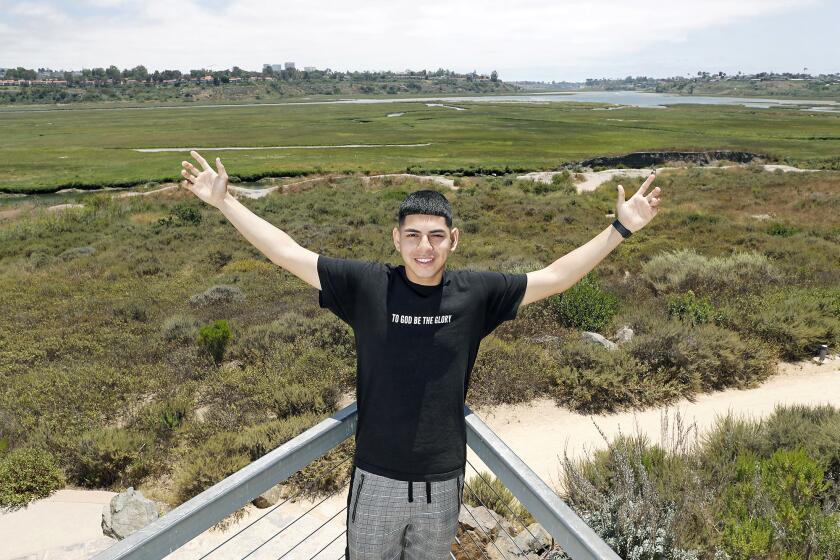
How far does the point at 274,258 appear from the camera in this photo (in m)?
2.85

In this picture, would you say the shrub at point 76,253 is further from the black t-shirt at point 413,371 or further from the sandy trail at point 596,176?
the sandy trail at point 596,176

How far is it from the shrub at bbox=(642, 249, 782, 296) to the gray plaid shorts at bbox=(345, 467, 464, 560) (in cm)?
1153

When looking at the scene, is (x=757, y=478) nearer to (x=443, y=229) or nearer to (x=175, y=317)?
(x=443, y=229)

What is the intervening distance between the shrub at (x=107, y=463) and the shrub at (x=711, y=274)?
11.9 meters

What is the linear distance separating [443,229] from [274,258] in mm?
984

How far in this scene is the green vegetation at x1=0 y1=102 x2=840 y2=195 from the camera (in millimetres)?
50875

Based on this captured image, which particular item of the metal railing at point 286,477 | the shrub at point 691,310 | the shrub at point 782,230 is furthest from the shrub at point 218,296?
the shrub at point 782,230

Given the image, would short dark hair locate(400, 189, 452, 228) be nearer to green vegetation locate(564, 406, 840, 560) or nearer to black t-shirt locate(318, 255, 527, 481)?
black t-shirt locate(318, 255, 527, 481)

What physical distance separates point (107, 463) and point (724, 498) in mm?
6838

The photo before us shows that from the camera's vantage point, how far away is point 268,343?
9742mm

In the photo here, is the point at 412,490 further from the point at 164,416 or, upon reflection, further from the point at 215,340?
the point at 215,340

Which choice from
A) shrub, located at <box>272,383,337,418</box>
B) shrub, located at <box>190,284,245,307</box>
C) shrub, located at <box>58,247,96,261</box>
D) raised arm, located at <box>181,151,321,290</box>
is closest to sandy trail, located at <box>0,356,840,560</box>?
shrub, located at <box>272,383,337,418</box>

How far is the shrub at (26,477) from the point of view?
567 centimetres

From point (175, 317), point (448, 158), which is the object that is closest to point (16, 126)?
point (448, 158)
